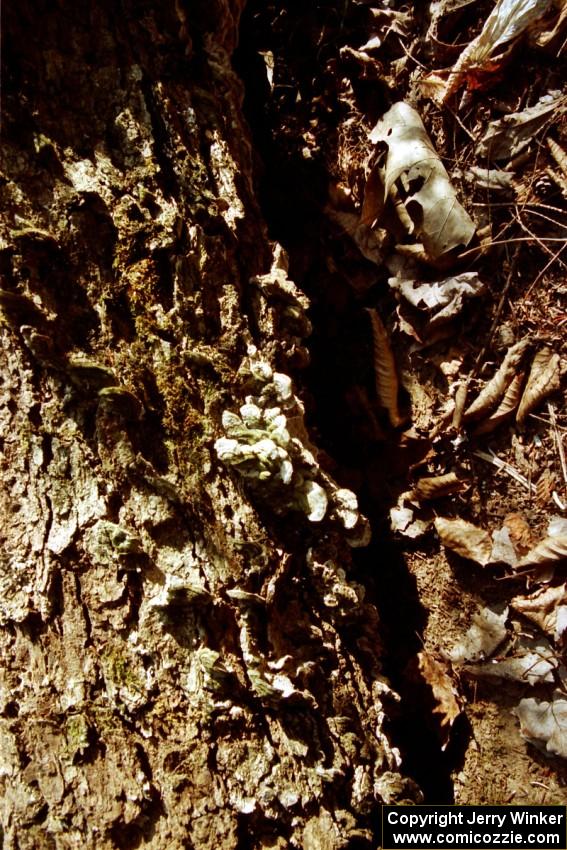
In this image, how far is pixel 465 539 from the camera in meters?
2.22

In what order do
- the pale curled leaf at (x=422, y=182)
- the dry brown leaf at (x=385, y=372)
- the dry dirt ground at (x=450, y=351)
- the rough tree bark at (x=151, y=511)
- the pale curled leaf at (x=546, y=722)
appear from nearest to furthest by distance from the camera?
1. the rough tree bark at (x=151, y=511)
2. the pale curled leaf at (x=546, y=722)
3. the dry dirt ground at (x=450, y=351)
4. the pale curled leaf at (x=422, y=182)
5. the dry brown leaf at (x=385, y=372)

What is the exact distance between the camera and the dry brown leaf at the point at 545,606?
6.77 feet

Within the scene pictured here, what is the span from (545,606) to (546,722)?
0.37 m

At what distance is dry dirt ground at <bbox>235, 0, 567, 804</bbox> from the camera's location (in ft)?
6.98

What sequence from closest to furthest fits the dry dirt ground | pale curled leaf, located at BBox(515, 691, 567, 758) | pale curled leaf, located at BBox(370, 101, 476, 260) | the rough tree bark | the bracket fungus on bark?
the rough tree bark, the bracket fungus on bark, pale curled leaf, located at BBox(515, 691, 567, 758), the dry dirt ground, pale curled leaf, located at BBox(370, 101, 476, 260)

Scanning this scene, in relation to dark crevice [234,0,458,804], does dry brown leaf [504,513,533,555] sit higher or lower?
lower

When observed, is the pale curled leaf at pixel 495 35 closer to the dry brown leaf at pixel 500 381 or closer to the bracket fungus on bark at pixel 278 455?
the dry brown leaf at pixel 500 381

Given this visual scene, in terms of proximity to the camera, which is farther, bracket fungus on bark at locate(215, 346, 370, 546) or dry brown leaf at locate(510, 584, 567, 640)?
dry brown leaf at locate(510, 584, 567, 640)

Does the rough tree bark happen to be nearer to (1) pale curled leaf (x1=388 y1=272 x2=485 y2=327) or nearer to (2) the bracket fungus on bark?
(2) the bracket fungus on bark

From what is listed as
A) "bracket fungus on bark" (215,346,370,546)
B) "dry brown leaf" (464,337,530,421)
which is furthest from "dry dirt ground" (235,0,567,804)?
"bracket fungus on bark" (215,346,370,546)

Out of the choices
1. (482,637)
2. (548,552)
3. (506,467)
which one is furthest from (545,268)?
(482,637)

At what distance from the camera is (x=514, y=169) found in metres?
2.25

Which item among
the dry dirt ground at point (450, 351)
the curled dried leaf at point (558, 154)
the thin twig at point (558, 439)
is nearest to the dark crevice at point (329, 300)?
the dry dirt ground at point (450, 351)

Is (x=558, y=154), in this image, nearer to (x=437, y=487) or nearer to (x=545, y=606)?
(x=437, y=487)
